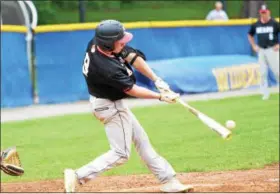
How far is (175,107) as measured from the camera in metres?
15.6

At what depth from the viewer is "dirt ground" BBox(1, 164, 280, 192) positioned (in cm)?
748

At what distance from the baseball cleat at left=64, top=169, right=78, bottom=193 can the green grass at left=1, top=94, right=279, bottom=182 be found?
6.84 feet

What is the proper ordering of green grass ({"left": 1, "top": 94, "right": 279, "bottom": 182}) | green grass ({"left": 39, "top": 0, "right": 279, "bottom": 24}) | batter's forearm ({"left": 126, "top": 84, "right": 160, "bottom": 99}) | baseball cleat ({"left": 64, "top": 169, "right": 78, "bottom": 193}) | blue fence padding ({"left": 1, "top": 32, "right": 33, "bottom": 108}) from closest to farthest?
batter's forearm ({"left": 126, "top": 84, "right": 160, "bottom": 99}) < baseball cleat ({"left": 64, "top": 169, "right": 78, "bottom": 193}) < green grass ({"left": 1, "top": 94, "right": 279, "bottom": 182}) < blue fence padding ({"left": 1, "top": 32, "right": 33, "bottom": 108}) < green grass ({"left": 39, "top": 0, "right": 279, "bottom": 24})

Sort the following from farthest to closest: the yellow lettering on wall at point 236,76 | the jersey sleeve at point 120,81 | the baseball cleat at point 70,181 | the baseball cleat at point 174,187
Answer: the yellow lettering on wall at point 236,76 < the baseball cleat at point 174,187 < the baseball cleat at point 70,181 < the jersey sleeve at point 120,81

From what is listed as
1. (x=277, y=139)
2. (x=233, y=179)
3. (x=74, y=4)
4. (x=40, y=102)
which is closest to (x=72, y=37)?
(x=40, y=102)

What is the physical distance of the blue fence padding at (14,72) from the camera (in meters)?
16.2

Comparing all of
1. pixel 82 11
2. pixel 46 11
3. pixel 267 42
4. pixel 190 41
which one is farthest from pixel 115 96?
pixel 46 11

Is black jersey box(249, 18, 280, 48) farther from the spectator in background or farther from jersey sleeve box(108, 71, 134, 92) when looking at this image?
jersey sleeve box(108, 71, 134, 92)

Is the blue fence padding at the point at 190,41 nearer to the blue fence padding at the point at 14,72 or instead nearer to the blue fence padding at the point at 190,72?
the blue fence padding at the point at 190,72

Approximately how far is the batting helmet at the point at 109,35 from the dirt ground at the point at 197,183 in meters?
1.67

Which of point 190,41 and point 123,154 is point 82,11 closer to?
point 190,41

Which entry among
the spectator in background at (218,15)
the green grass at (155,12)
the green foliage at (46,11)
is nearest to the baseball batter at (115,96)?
the green foliage at (46,11)

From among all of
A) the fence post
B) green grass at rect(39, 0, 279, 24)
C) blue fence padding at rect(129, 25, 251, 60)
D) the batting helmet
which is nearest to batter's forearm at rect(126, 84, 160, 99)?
the batting helmet

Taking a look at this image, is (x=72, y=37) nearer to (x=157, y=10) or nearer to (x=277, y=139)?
(x=157, y=10)
